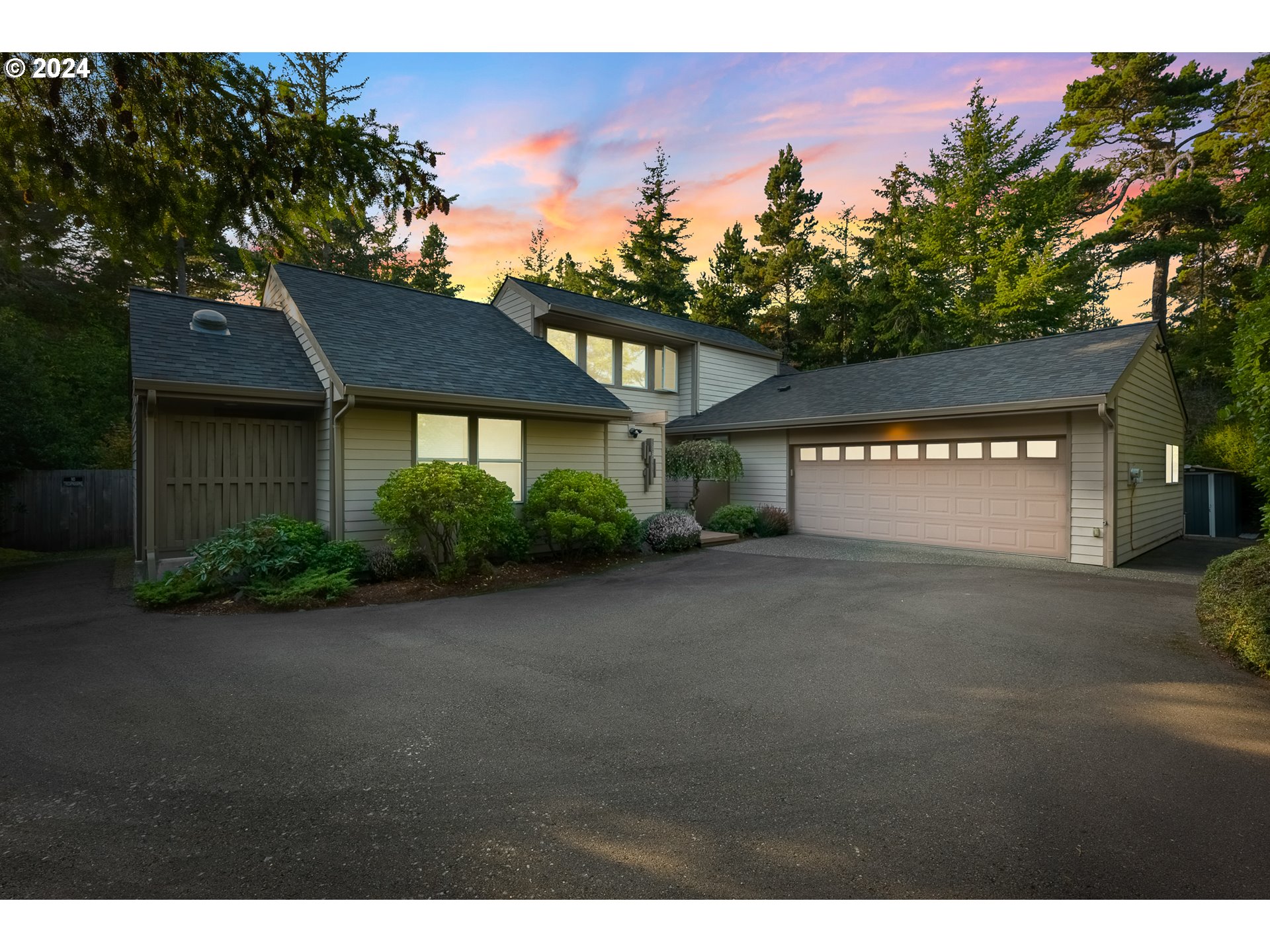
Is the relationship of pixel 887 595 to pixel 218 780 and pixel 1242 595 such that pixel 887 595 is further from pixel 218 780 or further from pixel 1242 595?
pixel 218 780

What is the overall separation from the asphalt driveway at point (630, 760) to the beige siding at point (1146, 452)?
183 inches

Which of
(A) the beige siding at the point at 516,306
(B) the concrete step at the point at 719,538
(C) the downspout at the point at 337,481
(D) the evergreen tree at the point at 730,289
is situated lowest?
(B) the concrete step at the point at 719,538

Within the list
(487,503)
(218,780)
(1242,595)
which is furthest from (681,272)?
(218,780)

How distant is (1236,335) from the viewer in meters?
5.99

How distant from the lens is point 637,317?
1551 cm

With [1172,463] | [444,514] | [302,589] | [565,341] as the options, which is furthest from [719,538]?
[1172,463]

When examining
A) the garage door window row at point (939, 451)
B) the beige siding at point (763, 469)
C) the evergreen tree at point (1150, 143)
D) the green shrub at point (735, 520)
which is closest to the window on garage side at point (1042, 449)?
the garage door window row at point (939, 451)

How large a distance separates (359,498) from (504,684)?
17.6 feet

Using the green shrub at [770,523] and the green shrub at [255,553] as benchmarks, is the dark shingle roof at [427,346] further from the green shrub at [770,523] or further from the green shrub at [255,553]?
the green shrub at [770,523]

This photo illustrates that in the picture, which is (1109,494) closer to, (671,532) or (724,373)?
(671,532)

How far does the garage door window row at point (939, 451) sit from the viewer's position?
10172mm

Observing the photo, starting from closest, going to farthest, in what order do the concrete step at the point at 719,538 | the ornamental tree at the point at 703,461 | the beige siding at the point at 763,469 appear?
the concrete step at the point at 719,538 < the ornamental tree at the point at 703,461 < the beige siding at the point at 763,469

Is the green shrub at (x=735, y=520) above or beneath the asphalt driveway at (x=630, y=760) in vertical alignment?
above

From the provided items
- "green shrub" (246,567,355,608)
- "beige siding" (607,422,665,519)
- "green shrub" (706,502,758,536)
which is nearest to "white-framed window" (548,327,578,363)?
"beige siding" (607,422,665,519)
